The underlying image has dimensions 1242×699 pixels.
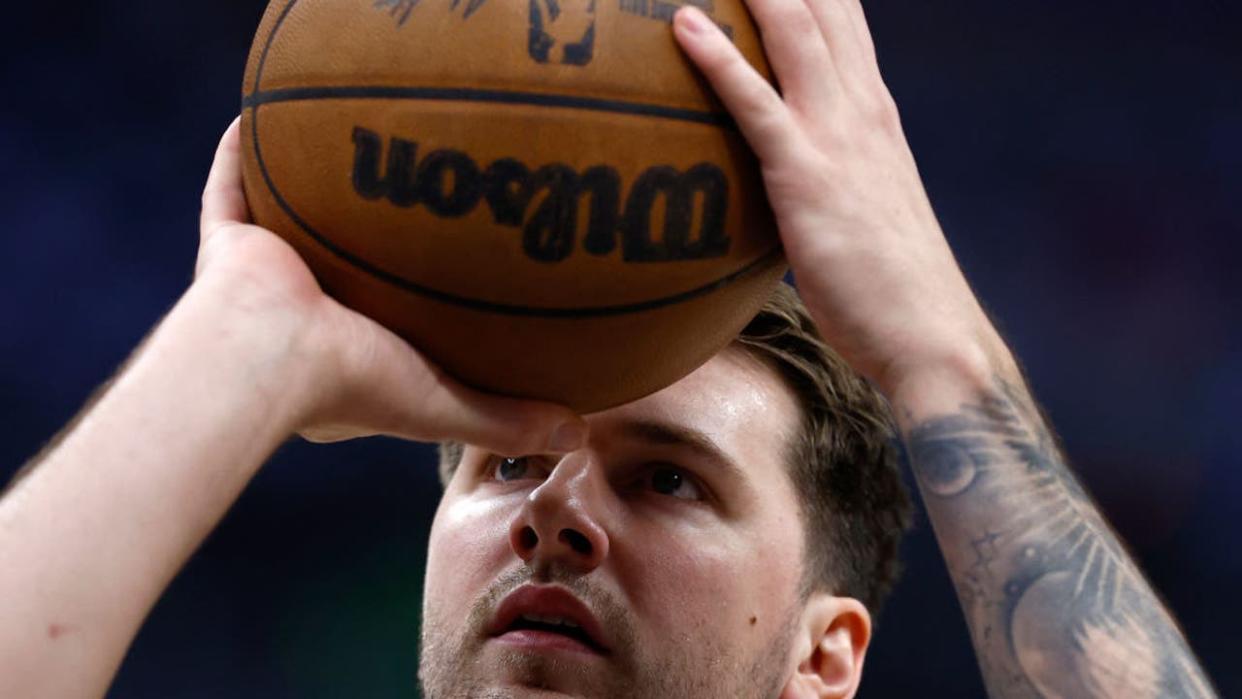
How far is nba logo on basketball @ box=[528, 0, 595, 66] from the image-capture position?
1.91m

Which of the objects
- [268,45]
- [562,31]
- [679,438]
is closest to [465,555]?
[679,438]

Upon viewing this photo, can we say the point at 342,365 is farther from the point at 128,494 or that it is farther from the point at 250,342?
the point at 128,494

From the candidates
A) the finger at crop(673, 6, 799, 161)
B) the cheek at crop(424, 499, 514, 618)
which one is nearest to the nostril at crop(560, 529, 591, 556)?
the cheek at crop(424, 499, 514, 618)

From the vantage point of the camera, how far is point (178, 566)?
5.87ft

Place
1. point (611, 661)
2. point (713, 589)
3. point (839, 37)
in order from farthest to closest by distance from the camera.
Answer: point (713, 589) < point (611, 661) < point (839, 37)

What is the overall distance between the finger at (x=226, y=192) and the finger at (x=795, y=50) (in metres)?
0.76

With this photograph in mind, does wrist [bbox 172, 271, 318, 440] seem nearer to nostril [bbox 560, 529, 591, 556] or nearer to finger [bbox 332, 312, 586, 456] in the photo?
finger [bbox 332, 312, 586, 456]

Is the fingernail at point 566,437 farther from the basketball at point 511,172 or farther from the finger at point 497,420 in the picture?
the basketball at point 511,172

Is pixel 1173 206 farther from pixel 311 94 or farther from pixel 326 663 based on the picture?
pixel 311 94

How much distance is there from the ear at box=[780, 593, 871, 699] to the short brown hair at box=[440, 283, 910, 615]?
4 centimetres

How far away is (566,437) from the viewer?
2.17 meters

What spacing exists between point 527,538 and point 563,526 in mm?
79

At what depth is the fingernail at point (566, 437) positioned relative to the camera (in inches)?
84.7

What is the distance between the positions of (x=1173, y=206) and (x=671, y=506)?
3.84 m
